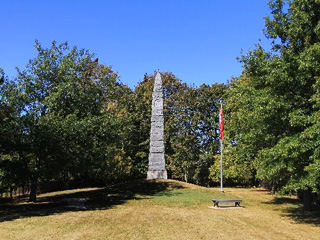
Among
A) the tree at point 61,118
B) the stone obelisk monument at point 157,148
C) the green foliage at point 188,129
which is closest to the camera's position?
the tree at point 61,118

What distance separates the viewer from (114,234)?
989 cm

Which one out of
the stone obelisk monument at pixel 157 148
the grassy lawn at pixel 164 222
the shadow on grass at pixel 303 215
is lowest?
the grassy lawn at pixel 164 222

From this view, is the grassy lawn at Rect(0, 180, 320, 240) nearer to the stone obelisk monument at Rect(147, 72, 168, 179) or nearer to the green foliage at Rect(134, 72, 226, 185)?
the stone obelisk monument at Rect(147, 72, 168, 179)

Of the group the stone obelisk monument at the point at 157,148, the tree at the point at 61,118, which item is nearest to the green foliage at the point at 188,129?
the stone obelisk monument at the point at 157,148

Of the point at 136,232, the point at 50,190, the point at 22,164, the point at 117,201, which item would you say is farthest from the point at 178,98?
the point at 136,232

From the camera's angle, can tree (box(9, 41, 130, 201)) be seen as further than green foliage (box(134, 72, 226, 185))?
No

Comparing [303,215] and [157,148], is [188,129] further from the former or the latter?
[303,215]

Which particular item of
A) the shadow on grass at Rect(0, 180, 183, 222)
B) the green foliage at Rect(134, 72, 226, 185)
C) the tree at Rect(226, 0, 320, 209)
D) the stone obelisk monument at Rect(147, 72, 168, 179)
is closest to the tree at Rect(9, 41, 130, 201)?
the shadow on grass at Rect(0, 180, 183, 222)

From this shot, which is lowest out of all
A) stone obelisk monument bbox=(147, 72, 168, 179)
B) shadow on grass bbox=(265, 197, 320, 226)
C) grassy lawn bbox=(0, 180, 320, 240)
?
grassy lawn bbox=(0, 180, 320, 240)

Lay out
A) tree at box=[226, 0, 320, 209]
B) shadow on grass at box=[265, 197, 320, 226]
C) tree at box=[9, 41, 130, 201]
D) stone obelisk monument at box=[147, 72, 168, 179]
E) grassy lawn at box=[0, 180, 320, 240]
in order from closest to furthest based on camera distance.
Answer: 1. grassy lawn at box=[0, 180, 320, 240]
2. tree at box=[226, 0, 320, 209]
3. shadow on grass at box=[265, 197, 320, 226]
4. tree at box=[9, 41, 130, 201]
5. stone obelisk monument at box=[147, 72, 168, 179]

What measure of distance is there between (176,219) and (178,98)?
27297 millimetres

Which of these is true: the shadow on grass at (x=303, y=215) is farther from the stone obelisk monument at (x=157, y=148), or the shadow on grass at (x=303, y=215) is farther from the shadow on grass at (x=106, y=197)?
the stone obelisk monument at (x=157, y=148)

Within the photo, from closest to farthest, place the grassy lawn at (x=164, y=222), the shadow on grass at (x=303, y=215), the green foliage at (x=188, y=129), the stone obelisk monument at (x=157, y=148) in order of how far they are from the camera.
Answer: the grassy lawn at (x=164, y=222)
the shadow on grass at (x=303, y=215)
the stone obelisk monument at (x=157, y=148)
the green foliage at (x=188, y=129)

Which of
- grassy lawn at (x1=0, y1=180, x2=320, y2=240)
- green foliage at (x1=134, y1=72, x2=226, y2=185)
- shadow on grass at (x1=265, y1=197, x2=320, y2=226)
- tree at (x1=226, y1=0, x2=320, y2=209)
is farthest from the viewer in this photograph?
green foliage at (x1=134, y1=72, x2=226, y2=185)
